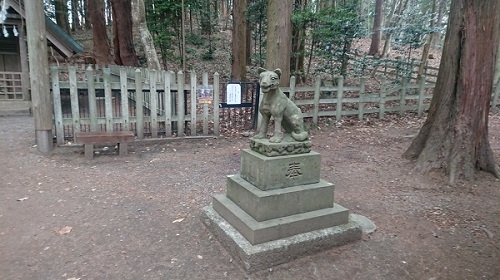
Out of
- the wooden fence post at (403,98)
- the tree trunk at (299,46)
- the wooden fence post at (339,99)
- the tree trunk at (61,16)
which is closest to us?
the wooden fence post at (339,99)

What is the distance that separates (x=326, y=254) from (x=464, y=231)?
1890 mm

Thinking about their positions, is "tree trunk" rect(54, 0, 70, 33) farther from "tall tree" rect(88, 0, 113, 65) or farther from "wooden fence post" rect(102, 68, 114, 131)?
"wooden fence post" rect(102, 68, 114, 131)

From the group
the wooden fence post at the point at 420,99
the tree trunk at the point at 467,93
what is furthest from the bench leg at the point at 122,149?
the wooden fence post at the point at 420,99

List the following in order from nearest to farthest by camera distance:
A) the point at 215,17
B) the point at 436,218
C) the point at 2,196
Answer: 1. the point at 436,218
2. the point at 2,196
3. the point at 215,17

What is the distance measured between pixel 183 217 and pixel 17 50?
12.9 meters

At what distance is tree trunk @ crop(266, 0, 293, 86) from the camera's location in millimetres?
8891

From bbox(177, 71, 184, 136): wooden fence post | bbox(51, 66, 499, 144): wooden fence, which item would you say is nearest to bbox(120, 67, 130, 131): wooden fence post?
bbox(51, 66, 499, 144): wooden fence

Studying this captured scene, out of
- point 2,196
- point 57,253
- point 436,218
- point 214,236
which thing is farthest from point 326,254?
point 2,196

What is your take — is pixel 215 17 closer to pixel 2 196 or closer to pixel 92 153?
pixel 92 153

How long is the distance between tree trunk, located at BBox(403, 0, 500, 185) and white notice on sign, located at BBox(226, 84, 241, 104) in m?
4.48

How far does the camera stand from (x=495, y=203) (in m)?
4.84

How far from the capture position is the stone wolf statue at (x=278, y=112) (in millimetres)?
3779

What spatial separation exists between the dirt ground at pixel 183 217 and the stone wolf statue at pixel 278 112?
1.38m

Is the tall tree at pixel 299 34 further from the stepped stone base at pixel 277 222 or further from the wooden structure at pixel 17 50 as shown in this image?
the stepped stone base at pixel 277 222
